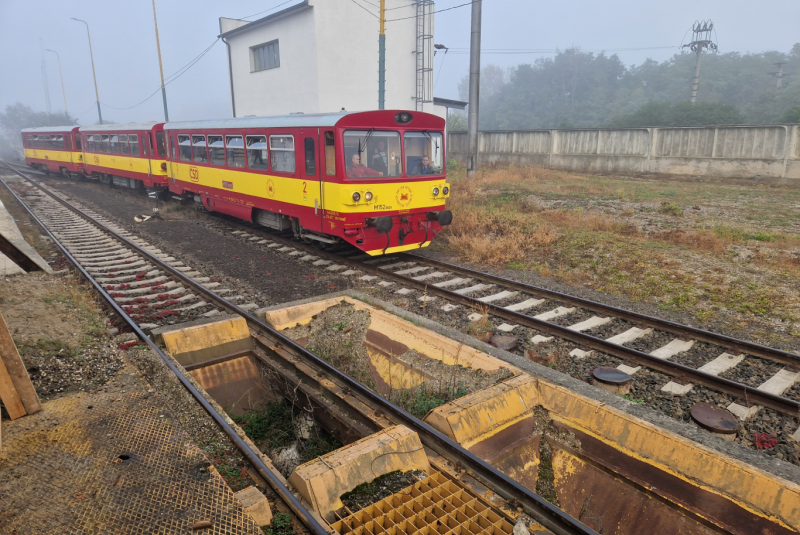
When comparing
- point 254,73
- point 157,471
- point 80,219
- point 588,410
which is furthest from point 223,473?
point 254,73

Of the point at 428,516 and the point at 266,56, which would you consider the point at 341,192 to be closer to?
the point at 428,516

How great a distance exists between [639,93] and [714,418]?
65975 mm

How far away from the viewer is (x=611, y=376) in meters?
5.21

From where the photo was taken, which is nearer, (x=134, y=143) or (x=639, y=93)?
(x=134, y=143)

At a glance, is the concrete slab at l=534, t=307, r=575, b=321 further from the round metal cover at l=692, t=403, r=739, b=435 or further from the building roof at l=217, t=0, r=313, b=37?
the building roof at l=217, t=0, r=313, b=37

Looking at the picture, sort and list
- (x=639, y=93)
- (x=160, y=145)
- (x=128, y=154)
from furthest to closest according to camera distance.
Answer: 1. (x=639, y=93)
2. (x=128, y=154)
3. (x=160, y=145)

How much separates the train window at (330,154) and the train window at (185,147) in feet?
23.8

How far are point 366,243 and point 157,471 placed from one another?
21.0ft

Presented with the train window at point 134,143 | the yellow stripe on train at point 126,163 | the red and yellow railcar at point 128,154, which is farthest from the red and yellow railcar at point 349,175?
the train window at point 134,143

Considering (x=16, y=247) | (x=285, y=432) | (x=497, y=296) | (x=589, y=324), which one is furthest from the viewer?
(x=497, y=296)

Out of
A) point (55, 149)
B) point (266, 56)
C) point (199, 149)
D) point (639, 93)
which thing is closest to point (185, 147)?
point (199, 149)

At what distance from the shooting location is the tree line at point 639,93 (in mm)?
40781

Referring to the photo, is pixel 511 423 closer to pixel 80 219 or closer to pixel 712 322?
pixel 712 322

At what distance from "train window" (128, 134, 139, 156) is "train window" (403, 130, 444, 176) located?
1298 centimetres
